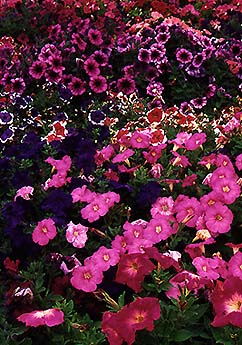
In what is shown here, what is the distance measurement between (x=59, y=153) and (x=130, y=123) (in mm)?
829

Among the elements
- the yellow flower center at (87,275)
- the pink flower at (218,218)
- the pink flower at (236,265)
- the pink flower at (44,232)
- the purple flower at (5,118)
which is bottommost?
the purple flower at (5,118)

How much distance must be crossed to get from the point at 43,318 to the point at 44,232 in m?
0.68

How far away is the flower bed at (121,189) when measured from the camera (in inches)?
98.0

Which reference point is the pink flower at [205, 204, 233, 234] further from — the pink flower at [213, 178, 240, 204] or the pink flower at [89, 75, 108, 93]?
the pink flower at [89, 75, 108, 93]

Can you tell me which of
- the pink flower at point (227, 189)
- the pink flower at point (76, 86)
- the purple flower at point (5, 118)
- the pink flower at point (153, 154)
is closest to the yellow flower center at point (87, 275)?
the pink flower at point (227, 189)

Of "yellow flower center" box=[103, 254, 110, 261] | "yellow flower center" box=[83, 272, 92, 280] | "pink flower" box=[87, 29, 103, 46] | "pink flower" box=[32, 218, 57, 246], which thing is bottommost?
"pink flower" box=[87, 29, 103, 46]

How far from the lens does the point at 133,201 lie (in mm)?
3381

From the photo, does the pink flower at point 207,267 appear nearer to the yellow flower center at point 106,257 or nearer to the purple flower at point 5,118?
the yellow flower center at point 106,257

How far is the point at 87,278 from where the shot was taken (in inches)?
105

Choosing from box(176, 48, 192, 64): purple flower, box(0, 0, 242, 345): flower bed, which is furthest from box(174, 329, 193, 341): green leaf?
box(176, 48, 192, 64): purple flower

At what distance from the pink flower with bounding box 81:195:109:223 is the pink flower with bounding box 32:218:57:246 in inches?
7.1

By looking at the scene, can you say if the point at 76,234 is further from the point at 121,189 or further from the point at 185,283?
the point at 185,283

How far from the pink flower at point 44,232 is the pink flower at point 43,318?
1.93ft

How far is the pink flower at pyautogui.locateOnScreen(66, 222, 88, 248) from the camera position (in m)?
2.98
